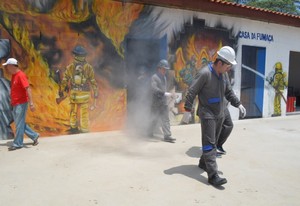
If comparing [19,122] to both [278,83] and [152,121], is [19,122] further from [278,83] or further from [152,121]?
[278,83]

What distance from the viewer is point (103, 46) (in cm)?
754

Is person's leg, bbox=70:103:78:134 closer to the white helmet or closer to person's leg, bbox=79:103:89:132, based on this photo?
person's leg, bbox=79:103:89:132

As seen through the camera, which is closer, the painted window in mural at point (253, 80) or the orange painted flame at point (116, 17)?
the orange painted flame at point (116, 17)

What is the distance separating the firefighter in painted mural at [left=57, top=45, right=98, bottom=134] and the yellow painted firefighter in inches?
262

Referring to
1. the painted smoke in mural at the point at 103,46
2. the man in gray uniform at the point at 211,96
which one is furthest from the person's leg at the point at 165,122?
the man in gray uniform at the point at 211,96

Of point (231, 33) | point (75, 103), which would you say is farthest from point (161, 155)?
point (231, 33)

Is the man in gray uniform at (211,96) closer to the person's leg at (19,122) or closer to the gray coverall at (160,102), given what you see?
the gray coverall at (160,102)

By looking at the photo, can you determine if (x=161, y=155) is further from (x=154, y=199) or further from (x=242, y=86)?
(x=242, y=86)

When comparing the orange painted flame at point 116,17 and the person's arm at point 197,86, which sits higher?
the orange painted flame at point 116,17

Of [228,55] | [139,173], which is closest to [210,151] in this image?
[139,173]

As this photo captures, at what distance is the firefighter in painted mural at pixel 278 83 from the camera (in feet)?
37.0

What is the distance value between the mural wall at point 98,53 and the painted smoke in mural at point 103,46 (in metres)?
0.02

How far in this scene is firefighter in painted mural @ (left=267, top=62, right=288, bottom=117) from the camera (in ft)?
37.0

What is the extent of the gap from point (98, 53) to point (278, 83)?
274 inches
